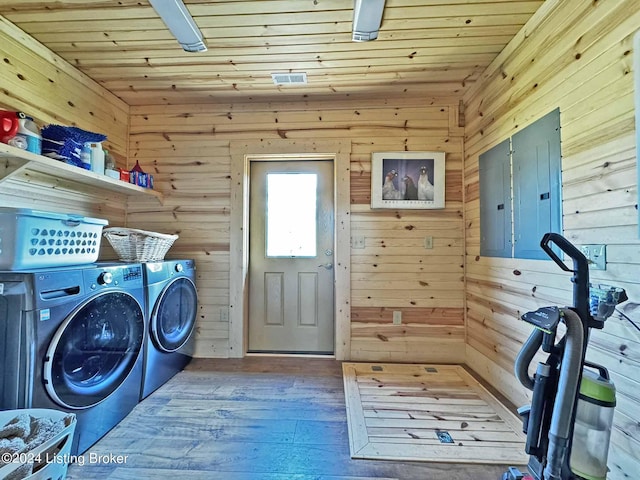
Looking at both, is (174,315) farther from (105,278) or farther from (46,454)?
(46,454)

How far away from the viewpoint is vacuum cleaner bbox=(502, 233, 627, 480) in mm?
958

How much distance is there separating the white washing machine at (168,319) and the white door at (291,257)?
1.82 ft

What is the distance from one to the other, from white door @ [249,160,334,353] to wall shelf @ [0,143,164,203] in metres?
1.01

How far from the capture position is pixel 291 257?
2.78m

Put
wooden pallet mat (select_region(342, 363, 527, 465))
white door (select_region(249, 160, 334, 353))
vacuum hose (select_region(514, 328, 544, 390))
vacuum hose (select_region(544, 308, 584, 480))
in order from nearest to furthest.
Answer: vacuum hose (select_region(544, 308, 584, 480)), vacuum hose (select_region(514, 328, 544, 390)), wooden pallet mat (select_region(342, 363, 527, 465)), white door (select_region(249, 160, 334, 353))

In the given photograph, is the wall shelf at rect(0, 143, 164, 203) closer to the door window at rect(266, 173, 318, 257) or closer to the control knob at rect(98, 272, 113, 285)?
the control knob at rect(98, 272, 113, 285)

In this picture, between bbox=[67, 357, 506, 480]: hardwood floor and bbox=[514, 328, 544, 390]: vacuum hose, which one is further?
bbox=[67, 357, 506, 480]: hardwood floor

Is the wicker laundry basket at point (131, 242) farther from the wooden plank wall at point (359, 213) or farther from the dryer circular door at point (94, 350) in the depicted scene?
the wooden plank wall at point (359, 213)

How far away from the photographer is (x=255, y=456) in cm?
143

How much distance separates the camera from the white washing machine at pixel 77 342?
1.16 m

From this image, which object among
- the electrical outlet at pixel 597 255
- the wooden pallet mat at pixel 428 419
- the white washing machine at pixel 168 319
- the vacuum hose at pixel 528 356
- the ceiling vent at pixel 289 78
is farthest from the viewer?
the ceiling vent at pixel 289 78

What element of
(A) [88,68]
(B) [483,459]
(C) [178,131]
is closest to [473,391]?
(B) [483,459]

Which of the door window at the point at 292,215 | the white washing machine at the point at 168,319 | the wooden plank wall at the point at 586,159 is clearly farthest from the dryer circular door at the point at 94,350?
the wooden plank wall at the point at 586,159

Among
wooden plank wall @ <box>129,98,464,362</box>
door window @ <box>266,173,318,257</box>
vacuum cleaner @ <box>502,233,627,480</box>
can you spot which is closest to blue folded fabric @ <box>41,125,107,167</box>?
wooden plank wall @ <box>129,98,464,362</box>
